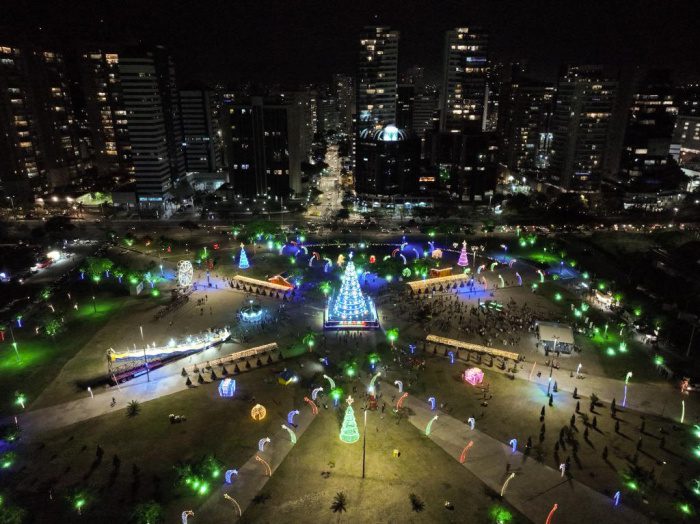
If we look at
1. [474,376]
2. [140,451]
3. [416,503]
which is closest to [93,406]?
[140,451]

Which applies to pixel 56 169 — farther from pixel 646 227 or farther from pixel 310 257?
pixel 646 227

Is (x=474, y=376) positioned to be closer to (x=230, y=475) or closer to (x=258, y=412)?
(x=258, y=412)

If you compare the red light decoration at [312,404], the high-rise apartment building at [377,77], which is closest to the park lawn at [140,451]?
the red light decoration at [312,404]

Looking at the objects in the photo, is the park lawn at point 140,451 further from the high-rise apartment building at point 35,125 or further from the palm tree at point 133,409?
the high-rise apartment building at point 35,125

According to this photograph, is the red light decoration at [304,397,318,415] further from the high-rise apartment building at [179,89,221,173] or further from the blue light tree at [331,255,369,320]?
the high-rise apartment building at [179,89,221,173]

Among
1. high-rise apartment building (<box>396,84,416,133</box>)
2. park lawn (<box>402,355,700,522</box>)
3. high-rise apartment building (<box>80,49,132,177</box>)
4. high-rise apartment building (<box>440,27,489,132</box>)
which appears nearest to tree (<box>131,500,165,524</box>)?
park lawn (<box>402,355,700,522</box>)

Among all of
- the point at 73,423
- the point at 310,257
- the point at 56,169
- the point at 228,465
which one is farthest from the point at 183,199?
the point at 228,465
